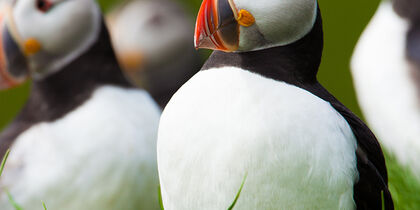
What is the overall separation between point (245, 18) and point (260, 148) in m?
0.29

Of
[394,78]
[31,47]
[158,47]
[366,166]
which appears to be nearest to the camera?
[366,166]

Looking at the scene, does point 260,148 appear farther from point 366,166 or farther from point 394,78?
point 394,78

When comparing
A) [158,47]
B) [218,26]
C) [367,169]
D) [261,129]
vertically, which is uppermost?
[218,26]

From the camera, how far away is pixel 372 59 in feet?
9.76

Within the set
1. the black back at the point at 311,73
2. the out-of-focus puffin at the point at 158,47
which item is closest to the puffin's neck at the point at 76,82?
the black back at the point at 311,73

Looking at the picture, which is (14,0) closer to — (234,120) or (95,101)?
(95,101)

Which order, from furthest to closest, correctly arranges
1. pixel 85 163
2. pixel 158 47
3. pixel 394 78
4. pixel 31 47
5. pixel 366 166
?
pixel 158 47 < pixel 394 78 < pixel 31 47 < pixel 85 163 < pixel 366 166

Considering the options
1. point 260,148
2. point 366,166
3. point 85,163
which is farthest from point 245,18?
point 85,163

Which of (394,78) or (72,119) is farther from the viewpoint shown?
(394,78)

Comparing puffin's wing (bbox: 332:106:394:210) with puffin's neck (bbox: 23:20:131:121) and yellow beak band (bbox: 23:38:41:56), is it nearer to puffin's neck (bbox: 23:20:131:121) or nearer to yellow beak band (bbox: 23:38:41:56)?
puffin's neck (bbox: 23:20:131:121)

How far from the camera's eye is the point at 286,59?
1.63m

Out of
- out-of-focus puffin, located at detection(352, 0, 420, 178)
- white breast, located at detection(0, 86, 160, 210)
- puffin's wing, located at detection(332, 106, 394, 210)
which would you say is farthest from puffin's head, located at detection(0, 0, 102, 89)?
out-of-focus puffin, located at detection(352, 0, 420, 178)

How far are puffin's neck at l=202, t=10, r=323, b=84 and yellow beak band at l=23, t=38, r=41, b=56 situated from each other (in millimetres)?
953

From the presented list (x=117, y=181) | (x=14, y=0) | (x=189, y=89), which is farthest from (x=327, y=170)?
(x=14, y=0)
